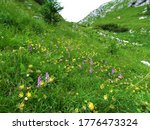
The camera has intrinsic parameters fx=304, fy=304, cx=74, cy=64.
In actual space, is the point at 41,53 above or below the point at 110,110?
above

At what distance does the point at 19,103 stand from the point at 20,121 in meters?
0.50

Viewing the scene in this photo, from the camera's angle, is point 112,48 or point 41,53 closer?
point 41,53

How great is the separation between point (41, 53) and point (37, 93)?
2185 millimetres

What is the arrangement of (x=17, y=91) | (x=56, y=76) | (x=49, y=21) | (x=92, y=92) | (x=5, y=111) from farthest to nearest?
(x=49, y=21) < (x=56, y=76) < (x=92, y=92) < (x=17, y=91) < (x=5, y=111)

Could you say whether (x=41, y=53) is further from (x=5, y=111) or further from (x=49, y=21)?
(x=49, y=21)

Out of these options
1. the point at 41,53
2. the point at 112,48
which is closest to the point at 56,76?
the point at 41,53

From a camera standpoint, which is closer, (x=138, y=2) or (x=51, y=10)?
(x=51, y=10)

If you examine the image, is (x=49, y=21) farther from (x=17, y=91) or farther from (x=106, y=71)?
(x=17, y=91)

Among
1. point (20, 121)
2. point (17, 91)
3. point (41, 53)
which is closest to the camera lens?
point (20, 121)

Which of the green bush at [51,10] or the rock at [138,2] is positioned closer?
the green bush at [51,10]

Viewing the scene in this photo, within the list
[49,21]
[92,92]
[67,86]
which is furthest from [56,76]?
[49,21]

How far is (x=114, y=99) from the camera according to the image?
4543 millimetres

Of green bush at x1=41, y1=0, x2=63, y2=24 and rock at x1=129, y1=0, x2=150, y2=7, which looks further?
rock at x1=129, y1=0, x2=150, y2=7

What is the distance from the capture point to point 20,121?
3676mm
